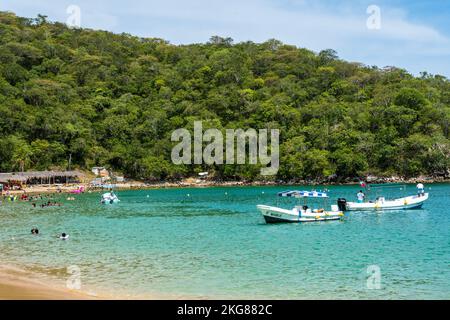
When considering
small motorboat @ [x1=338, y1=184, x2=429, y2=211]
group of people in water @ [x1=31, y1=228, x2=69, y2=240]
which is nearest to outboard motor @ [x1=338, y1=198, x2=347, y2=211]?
small motorboat @ [x1=338, y1=184, x2=429, y2=211]

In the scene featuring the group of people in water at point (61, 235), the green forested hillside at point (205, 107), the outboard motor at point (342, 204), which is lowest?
the group of people in water at point (61, 235)

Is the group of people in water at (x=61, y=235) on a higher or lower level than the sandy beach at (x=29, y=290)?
lower

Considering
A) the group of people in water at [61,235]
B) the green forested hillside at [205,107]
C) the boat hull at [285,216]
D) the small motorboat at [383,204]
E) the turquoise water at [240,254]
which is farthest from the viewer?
the green forested hillside at [205,107]

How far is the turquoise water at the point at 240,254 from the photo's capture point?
53.8 feet

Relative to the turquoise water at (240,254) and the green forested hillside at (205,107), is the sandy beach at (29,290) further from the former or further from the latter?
the green forested hillside at (205,107)

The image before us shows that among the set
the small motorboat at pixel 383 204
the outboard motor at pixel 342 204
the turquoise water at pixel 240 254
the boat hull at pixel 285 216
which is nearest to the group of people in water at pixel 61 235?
the turquoise water at pixel 240 254

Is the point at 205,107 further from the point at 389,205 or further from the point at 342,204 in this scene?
the point at 389,205

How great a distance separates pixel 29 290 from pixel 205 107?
3631 inches

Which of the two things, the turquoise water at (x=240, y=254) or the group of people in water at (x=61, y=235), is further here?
the group of people in water at (x=61, y=235)

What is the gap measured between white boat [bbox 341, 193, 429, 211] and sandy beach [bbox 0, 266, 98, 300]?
30.9 metres

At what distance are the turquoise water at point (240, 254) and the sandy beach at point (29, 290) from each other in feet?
3.66

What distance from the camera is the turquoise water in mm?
16391

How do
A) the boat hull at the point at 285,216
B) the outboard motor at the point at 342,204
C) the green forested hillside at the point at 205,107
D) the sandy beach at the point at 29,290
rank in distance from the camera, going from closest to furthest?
1. the sandy beach at the point at 29,290
2. the boat hull at the point at 285,216
3. the outboard motor at the point at 342,204
4. the green forested hillside at the point at 205,107
